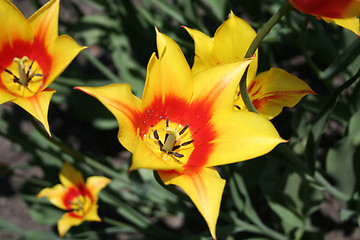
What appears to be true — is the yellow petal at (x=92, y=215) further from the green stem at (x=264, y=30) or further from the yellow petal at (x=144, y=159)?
the green stem at (x=264, y=30)

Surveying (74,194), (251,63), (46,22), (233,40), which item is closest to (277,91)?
(251,63)

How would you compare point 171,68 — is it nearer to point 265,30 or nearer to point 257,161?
point 265,30

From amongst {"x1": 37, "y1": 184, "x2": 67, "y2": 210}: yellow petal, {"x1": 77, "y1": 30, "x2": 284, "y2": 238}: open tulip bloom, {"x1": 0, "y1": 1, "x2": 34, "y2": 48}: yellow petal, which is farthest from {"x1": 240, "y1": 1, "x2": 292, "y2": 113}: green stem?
{"x1": 37, "y1": 184, "x2": 67, "y2": 210}: yellow petal

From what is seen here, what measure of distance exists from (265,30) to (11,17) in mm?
1019

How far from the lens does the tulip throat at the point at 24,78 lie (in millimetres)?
1648

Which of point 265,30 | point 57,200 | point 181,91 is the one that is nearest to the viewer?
point 265,30

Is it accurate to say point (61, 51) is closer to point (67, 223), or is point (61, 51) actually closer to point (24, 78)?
point (24, 78)

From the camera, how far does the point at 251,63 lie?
1354mm

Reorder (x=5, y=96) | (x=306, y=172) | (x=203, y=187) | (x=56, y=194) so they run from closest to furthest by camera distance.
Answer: (x=203, y=187) < (x=5, y=96) < (x=306, y=172) < (x=56, y=194)

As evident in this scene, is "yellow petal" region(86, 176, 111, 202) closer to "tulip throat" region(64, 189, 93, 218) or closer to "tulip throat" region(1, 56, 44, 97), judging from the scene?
"tulip throat" region(64, 189, 93, 218)

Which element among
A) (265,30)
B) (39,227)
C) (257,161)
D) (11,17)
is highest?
(265,30)

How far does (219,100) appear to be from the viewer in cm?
122

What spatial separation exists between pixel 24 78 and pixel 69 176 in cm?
68

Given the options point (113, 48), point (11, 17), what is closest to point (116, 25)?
point (113, 48)
